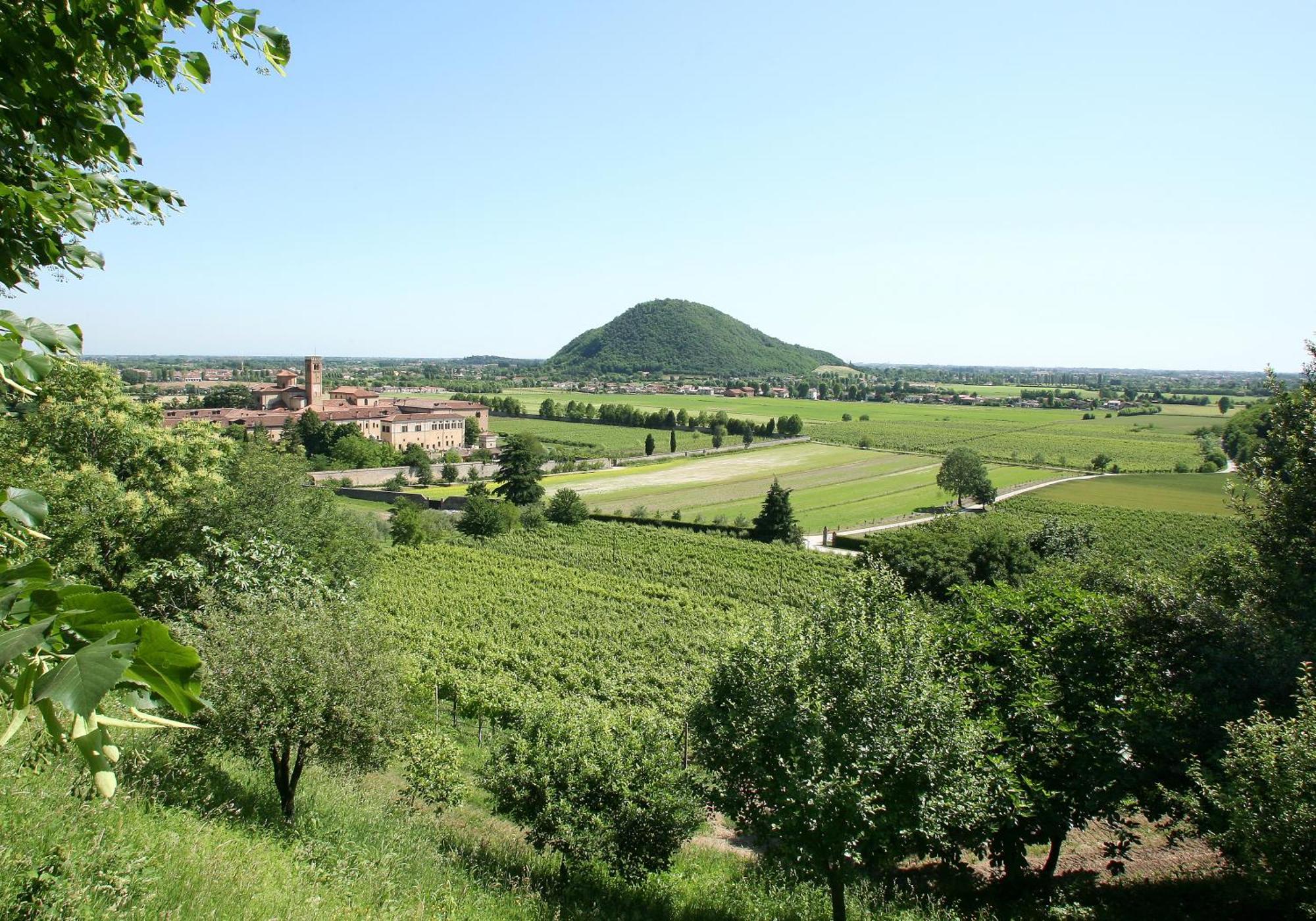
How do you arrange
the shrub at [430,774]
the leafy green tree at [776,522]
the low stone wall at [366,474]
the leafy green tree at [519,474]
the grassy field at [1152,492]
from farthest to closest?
the low stone wall at [366,474], the grassy field at [1152,492], the leafy green tree at [519,474], the leafy green tree at [776,522], the shrub at [430,774]

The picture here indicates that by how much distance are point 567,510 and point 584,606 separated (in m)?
19.9

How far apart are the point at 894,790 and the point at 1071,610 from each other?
716 centimetres

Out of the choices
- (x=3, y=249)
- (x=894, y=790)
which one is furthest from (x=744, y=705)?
(x=3, y=249)

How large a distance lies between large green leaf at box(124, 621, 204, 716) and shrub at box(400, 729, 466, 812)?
11.9 meters

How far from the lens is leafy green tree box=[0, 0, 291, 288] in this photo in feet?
8.39

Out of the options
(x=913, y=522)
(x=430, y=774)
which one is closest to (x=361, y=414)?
(x=913, y=522)

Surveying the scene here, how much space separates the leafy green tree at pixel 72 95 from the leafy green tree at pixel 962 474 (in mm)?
62563

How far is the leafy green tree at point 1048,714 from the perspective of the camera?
455 inches

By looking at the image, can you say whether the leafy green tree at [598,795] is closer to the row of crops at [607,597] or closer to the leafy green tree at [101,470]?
the row of crops at [607,597]

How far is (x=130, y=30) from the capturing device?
2.74 m

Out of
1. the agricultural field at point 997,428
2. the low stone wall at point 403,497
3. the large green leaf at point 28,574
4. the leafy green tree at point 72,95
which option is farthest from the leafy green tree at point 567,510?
the agricultural field at point 997,428

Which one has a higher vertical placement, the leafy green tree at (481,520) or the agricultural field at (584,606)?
the leafy green tree at (481,520)

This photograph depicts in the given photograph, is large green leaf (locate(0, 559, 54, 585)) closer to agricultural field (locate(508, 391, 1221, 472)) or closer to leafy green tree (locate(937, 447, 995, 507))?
leafy green tree (locate(937, 447, 995, 507))

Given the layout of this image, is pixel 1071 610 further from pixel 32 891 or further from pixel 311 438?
pixel 311 438
